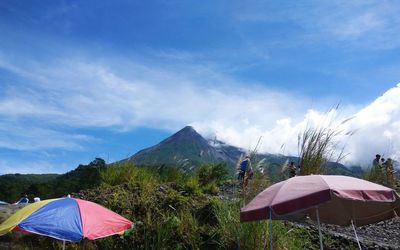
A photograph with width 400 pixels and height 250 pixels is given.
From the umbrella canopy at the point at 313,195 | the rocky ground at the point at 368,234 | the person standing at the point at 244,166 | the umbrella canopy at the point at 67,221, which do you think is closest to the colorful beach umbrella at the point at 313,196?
the umbrella canopy at the point at 313,195

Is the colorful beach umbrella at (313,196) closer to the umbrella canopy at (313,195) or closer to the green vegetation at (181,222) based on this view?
the umbrella canopy at (313,195)

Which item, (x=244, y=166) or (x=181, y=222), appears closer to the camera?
(x=181, y=222)

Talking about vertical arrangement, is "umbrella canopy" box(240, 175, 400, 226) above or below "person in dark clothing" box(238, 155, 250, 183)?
below

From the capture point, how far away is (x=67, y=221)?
23.3 feet

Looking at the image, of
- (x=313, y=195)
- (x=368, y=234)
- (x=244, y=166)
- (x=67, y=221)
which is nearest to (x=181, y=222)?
(x=244, y=166)

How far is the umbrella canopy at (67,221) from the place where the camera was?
6.88 metres

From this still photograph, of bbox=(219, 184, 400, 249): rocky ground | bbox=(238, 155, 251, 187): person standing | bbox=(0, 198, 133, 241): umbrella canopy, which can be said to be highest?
bbox=(238, 155, 251, 187): person standing

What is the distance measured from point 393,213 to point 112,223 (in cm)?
421

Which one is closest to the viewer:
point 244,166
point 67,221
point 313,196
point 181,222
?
point 313,196

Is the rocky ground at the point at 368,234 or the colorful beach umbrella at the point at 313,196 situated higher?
the colorful beach umbrella at the point at 313,196

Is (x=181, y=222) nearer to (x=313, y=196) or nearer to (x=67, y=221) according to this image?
(x=67, y=221)

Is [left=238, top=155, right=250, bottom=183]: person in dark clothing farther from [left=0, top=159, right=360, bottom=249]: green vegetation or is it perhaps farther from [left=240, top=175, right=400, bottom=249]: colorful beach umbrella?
[left=240, top=175, right=400, bottom=249]: colorful beach umbrella

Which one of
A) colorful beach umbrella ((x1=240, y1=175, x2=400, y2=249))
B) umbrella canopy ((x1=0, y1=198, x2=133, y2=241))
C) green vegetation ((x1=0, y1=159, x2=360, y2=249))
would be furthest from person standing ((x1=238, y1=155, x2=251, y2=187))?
umbrella canopy ((x1=0, y1=198, x2=133, y2=241))

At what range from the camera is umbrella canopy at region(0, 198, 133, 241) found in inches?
271
